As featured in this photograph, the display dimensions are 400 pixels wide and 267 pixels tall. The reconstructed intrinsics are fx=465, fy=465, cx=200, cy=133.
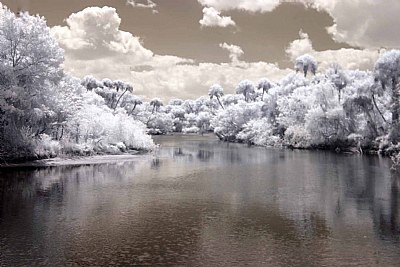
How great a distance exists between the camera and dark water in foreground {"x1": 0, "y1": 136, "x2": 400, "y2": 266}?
23266 millimetres

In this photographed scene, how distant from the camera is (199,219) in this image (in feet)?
103

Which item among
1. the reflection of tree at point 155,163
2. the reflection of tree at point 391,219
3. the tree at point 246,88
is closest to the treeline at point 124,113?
the reflection of tree at point 155,163

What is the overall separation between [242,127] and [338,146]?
47863 mm

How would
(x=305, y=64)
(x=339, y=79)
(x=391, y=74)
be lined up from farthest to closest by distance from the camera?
(x=305, y=64)
(x=339, y=79)
(x=391, y=74)

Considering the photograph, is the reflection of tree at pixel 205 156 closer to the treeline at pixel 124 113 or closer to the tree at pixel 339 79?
the treeline at pixel 124 113

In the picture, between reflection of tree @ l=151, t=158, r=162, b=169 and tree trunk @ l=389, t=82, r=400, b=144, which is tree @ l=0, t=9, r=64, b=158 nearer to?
reflection of tree @ l=151, t=158, r=162, b=169

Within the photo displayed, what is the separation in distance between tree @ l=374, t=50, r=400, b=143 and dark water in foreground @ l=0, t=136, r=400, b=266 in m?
27.5

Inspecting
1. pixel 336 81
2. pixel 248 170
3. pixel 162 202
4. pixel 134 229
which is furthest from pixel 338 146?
pixel 134 229

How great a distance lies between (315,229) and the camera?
29.2m

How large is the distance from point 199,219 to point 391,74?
6122 centimetres

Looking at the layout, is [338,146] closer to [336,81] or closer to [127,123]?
[336,81]

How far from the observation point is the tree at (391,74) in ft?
261

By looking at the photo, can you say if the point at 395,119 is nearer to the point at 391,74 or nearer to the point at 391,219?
the point at 391,74

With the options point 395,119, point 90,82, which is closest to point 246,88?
point 90,82
